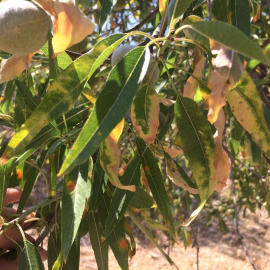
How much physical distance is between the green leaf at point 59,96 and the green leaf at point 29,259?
408 millimetres

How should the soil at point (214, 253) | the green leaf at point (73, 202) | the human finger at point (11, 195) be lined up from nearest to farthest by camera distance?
the green leaf at point (73, 202)
the human finger at point (11, 195)
the soil at point (214, 253)

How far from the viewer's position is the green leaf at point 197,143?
0.71m

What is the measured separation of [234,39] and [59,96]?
12.6 inches

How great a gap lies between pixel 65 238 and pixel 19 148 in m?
0.20

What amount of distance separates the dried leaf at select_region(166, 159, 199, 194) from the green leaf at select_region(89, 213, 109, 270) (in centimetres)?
30

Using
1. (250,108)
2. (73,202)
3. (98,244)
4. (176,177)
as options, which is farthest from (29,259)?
(250,108)

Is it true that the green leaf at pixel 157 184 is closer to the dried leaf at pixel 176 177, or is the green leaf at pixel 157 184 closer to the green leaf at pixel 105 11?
the dried leaf at pixel 176 177

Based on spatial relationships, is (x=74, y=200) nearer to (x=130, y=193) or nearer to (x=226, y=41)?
(x=130, y=193)

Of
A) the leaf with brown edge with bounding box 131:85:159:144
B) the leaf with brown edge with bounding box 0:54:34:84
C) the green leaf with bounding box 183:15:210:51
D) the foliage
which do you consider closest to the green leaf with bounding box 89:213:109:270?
the foliage

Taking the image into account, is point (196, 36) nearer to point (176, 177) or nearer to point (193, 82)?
point (193, 82)

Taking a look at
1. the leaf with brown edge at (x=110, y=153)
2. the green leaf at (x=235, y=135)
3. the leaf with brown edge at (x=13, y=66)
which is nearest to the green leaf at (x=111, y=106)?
the leaf with brown edge at (x=110, y=153)

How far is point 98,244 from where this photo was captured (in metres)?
1.09

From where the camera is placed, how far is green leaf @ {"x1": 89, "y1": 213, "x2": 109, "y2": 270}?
1070 mm

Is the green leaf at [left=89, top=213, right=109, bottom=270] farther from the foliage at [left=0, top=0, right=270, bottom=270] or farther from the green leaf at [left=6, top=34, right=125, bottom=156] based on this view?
the green leaf at [left=6, top=34, right=125, bottom=156]
